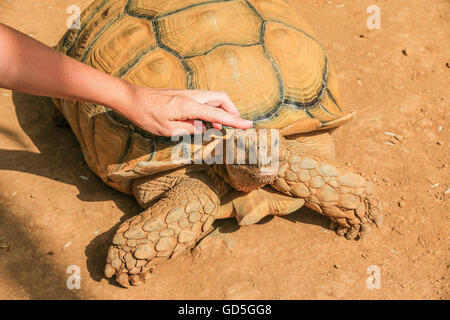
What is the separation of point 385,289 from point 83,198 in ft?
6.31

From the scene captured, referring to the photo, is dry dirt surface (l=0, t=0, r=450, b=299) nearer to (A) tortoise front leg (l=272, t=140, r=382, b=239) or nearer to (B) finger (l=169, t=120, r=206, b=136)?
(A) tortoise front leg (l=272, t=140, r=382, b=239)

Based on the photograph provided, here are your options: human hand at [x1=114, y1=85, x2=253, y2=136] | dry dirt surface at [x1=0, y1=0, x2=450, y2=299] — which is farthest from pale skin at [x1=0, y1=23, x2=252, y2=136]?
dry dirt surface at [x1=0, y1=0, x2=450, y2=299]

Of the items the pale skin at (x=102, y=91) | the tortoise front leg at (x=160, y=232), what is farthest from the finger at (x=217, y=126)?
the tortoise front leg at (x=160, y=232)

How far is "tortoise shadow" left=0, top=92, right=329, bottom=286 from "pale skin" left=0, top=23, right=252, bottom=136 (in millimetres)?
877

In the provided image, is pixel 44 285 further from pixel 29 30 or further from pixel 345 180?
pixel 29 30

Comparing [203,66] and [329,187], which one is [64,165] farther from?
[329,187]

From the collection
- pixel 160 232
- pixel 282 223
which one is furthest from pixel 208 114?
pixel 282 223

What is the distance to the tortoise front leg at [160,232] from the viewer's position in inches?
87.0

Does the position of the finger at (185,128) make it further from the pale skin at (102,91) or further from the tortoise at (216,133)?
the tortoise at (216,133)

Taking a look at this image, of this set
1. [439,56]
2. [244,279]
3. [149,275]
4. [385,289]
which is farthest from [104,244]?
[439,56]

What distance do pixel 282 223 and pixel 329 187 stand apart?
1.37 ft

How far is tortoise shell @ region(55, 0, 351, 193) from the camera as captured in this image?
2242 millimetres

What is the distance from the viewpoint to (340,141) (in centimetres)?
312

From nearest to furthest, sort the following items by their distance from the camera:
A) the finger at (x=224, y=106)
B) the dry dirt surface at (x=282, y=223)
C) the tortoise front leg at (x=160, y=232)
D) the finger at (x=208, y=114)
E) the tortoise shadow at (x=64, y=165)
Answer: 1. the finger at (x=208, y=114)
2. the finger at (x=224, y=106)
3. the tortoise front leg at (x=160, y=232)
4. the dry dirt surface at (x=282, y=223)
5. the tortoise shadow at (x=64, y=165)
